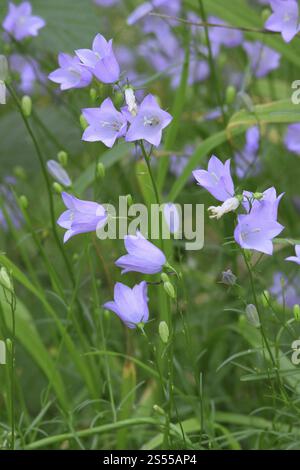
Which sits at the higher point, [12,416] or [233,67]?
[233,67]

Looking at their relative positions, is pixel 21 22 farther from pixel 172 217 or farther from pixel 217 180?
pixel 217 180

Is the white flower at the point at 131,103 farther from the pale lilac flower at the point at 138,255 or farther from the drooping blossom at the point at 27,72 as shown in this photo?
the drooping blossom at the point at 27,72

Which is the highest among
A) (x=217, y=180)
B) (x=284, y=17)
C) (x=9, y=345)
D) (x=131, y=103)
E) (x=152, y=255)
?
(x=284, y=17)

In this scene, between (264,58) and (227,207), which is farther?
(264,58)

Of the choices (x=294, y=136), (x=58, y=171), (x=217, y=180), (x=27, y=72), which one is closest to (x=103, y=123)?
(x=217, y=180)

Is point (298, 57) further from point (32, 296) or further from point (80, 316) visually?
point (32, 296)

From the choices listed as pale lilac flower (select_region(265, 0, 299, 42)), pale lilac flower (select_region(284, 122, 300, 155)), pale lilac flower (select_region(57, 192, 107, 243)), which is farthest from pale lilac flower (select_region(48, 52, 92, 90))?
pale lilac flower (select_region(284, 122, 300, 155))
